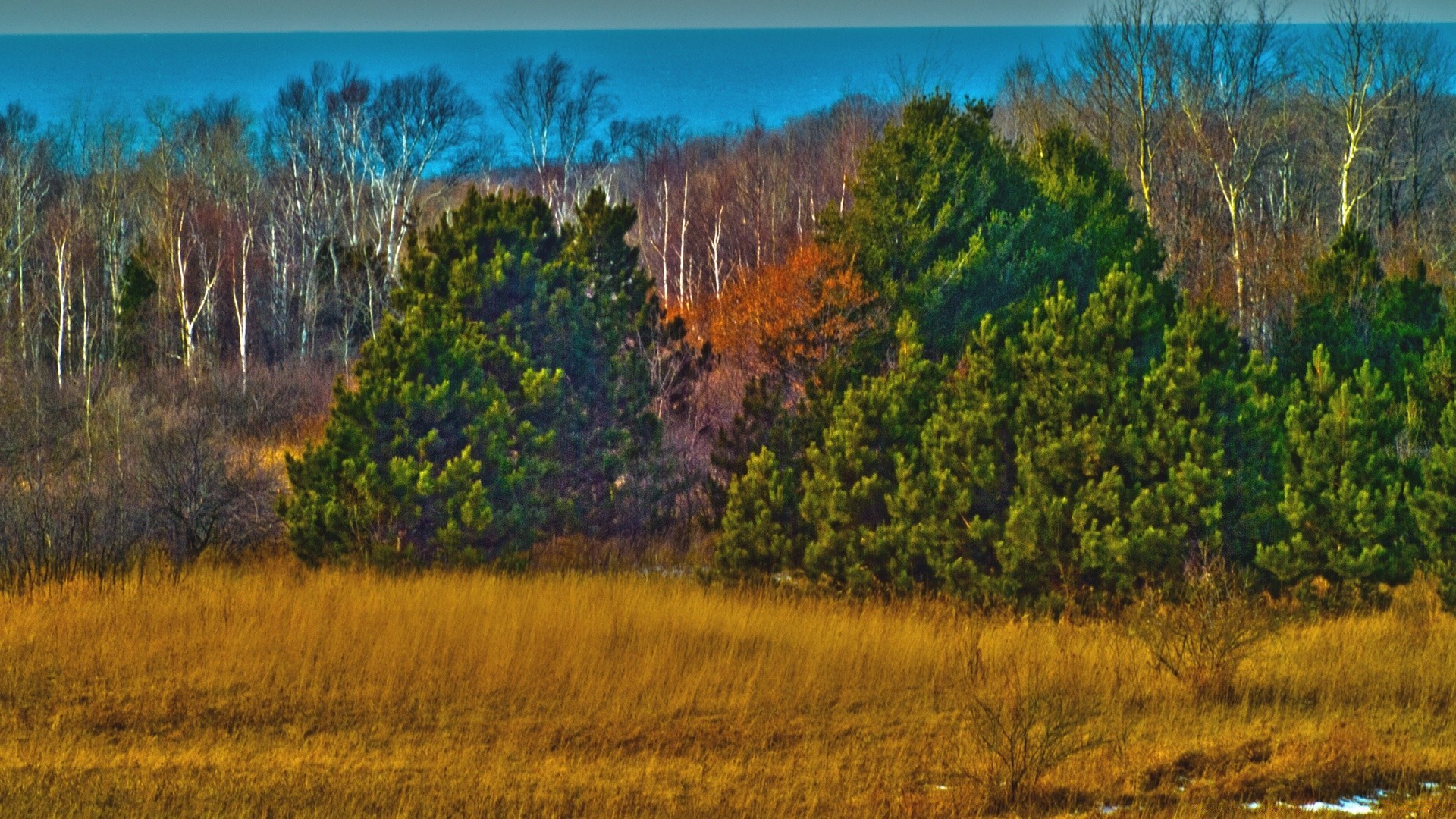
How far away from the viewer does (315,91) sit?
173 feet

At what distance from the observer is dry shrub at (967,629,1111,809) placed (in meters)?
8.76

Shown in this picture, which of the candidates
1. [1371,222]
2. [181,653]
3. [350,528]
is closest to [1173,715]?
[181,653]

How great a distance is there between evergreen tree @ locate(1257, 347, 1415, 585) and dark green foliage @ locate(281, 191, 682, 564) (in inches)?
331

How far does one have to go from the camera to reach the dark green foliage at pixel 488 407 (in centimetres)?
1720

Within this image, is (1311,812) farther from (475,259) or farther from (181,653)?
(475,259)

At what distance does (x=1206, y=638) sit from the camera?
38.1ft

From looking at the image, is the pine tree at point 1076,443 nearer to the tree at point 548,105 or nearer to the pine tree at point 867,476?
the pine tree at point 867,476

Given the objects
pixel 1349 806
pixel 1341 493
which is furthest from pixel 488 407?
pixel 1349 806

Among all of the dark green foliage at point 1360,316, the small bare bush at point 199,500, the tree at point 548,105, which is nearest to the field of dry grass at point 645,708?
the small bare bush at point 199,500

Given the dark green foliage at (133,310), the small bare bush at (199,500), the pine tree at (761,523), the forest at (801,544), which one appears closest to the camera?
the forest at (801,544)

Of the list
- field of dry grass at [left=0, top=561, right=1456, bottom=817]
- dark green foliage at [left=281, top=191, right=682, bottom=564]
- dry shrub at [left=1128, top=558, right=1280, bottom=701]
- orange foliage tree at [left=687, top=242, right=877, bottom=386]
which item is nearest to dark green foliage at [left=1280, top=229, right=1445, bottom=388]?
field of dry grass at [left=0, top=561, right=1456, bottom=817]

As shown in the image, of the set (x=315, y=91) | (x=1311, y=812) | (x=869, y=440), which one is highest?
Answer: (x=315, y=91)

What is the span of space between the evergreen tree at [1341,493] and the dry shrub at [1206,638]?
7.18 ft

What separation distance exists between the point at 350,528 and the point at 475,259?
3.72 m
